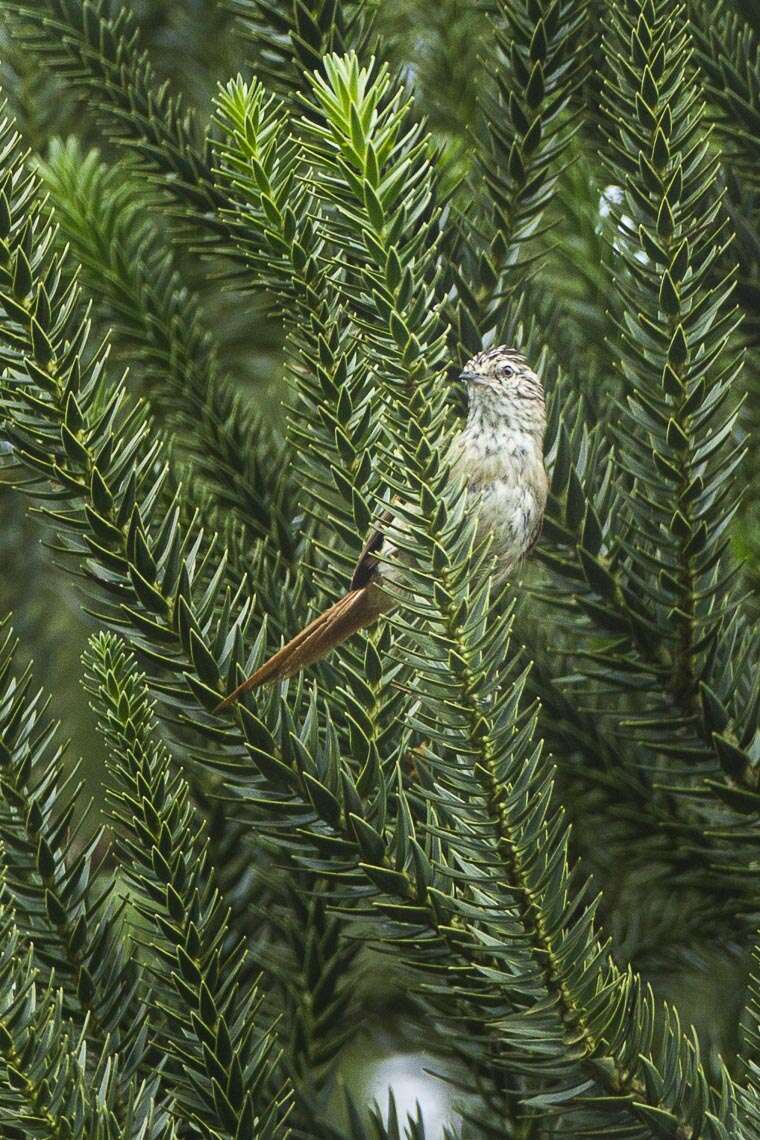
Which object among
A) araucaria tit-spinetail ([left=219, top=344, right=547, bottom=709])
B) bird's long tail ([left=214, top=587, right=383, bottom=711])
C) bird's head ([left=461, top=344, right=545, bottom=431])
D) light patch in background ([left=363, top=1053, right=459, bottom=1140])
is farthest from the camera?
light patch in background ([left=363, top=1053, right=459, bottom=1140])

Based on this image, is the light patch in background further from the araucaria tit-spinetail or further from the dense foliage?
the araucaria tit-spinetail

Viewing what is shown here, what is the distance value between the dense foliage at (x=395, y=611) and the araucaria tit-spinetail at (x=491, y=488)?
0.17 ft

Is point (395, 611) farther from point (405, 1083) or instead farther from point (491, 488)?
point (405, 1083)

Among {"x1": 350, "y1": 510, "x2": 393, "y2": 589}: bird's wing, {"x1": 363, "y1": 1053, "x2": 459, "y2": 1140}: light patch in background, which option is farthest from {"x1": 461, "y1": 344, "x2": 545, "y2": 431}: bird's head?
{"x1": 363, "y1": 1053, "x2": 459, "y2": 1140}: light patch in background

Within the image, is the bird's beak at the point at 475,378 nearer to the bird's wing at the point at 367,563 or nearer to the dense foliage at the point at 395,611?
the dense foliage at the point at 395,611

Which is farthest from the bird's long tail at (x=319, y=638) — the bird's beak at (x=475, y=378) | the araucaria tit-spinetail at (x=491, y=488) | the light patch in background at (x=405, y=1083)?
the light patch in background at (x=405, y=1083)

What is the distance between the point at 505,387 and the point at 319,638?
823mm

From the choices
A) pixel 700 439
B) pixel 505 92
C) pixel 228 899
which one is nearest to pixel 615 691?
pixel 700 439

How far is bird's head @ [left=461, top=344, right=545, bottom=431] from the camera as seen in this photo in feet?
7.73

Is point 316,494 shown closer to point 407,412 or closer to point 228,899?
point 407,412

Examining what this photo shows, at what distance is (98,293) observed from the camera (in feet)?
7.93

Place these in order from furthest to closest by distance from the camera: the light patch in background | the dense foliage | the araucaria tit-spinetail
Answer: the light patch in background → the araucaria tit-spinetail → the dense foliage

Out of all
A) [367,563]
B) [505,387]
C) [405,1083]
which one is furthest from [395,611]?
[405,1083]

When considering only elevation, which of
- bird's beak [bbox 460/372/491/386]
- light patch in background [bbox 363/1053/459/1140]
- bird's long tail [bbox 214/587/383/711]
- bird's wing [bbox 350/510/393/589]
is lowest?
light patch in background [bbox 363/1053/459/1140]
